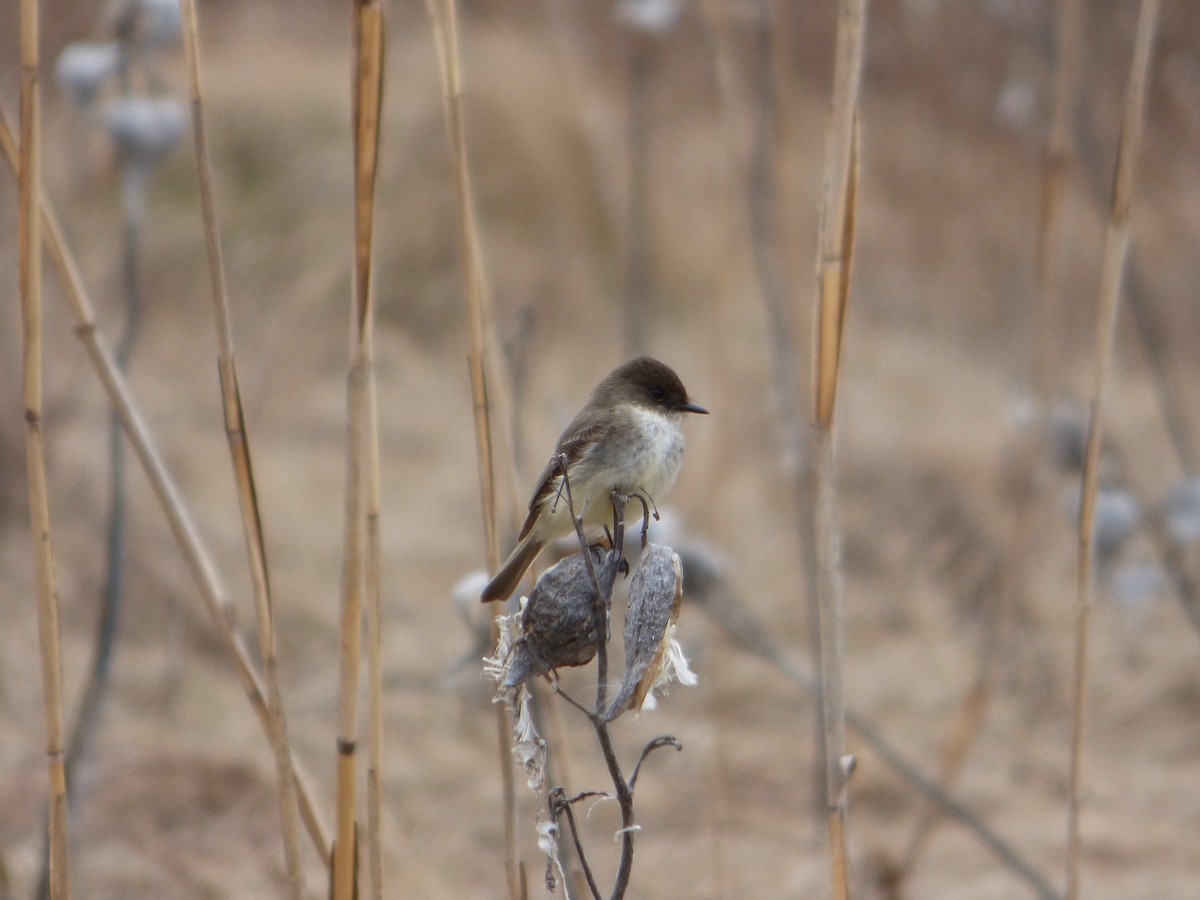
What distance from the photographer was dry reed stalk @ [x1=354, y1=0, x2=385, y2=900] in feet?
2.28

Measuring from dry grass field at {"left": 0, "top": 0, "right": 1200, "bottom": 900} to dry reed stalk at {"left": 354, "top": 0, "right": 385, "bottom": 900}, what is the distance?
1.03 feet

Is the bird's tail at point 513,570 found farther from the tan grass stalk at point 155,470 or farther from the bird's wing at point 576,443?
the tan grass stalk at point 155,470

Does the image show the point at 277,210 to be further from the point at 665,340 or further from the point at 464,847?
the point at 464,847

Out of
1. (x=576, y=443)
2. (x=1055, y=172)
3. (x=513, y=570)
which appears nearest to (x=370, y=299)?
(x=513, y=570)

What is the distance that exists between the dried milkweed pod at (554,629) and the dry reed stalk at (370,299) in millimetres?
164

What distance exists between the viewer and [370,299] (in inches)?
30.8

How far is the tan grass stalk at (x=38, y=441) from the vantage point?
33.6 inches

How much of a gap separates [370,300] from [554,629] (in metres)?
0.23

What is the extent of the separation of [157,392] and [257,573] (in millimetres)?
3516

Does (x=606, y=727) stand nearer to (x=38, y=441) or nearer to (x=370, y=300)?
(x=370, y=300)

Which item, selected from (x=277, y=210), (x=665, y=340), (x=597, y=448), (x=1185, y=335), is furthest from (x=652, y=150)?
(x=597, y=448)

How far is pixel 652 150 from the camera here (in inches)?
215

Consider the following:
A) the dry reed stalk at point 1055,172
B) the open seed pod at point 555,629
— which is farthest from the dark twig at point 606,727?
the dry reed stalk at point 1055,172

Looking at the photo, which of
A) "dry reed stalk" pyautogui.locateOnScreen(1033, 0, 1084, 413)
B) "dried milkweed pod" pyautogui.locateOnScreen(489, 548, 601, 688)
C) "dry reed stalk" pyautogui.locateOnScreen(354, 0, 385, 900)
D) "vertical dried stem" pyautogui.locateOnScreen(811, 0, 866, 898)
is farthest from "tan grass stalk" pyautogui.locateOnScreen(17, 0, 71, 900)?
"dry reed stalk" pyautogui.locateOnScreen(1033, 0, 1084, 413)
